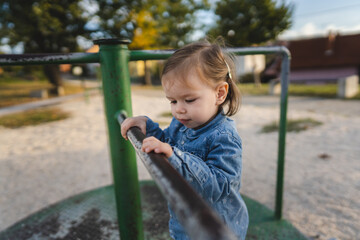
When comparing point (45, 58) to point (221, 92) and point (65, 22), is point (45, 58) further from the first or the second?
point (65, 22)

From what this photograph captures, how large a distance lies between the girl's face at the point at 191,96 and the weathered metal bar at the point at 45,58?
317mm

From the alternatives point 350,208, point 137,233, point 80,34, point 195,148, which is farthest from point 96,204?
point 80,34

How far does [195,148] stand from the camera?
2.57ft

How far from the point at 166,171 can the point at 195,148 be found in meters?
0.37

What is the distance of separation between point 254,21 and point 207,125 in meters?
16.0

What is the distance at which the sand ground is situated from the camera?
1.98 metres

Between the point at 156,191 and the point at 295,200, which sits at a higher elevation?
the point at 156,191

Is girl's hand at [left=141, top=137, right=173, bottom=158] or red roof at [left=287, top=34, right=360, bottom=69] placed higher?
red roof at [left=287, top=34, right=360, bottom=69]

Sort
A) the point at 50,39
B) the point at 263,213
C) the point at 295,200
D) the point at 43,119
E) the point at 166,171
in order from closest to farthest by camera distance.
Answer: the point at 166,171, the point at 263,213, the point at 295,200, the point at 43,119, the point at 50,39

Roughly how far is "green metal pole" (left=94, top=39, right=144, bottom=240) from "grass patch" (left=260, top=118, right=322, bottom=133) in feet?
11.4

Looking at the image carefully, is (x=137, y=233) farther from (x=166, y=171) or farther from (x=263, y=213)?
(x=263, y=213)

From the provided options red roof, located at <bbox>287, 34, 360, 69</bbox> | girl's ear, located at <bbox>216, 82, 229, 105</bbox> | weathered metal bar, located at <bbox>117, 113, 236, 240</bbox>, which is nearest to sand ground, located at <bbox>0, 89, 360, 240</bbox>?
girl's ear, located at <bbox>216, 82, 229, 105</bbox>

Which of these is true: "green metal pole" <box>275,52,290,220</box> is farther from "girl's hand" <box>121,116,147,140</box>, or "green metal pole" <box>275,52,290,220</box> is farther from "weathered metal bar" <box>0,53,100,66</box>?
"weathered metal bar" <box>0,53,100,66</box>

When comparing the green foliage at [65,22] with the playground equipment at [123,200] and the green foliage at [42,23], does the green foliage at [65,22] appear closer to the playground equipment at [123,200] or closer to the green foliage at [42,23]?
the green foliage at [42,23]
